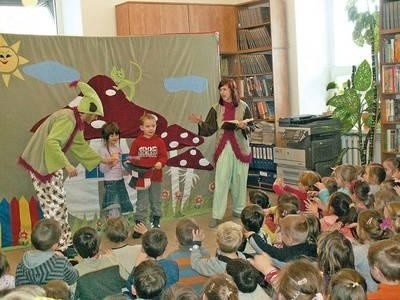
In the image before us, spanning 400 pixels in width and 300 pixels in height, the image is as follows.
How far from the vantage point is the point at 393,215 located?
10.5 ft

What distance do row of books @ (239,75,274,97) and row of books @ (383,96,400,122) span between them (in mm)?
1733

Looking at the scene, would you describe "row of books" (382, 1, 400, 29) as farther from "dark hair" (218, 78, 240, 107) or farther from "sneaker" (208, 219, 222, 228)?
"sneaker" (208, 219, 222, 228)

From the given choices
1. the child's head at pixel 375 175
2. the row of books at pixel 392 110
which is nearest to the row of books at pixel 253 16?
the row of books at pixel 392 110

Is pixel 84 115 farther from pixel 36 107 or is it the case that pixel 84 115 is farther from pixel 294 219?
pixel 294 219

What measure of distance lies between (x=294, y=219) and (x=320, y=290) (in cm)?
92

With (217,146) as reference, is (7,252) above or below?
below

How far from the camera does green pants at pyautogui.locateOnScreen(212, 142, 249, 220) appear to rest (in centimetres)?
563

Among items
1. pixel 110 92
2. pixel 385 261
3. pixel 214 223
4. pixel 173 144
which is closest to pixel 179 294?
pixel 385 261

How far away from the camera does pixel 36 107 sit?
513 cm

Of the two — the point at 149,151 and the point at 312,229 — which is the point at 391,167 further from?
the point at 149,151

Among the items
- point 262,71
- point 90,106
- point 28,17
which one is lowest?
point 90,106

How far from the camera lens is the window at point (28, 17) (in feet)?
24.5

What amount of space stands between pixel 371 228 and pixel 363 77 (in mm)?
3585

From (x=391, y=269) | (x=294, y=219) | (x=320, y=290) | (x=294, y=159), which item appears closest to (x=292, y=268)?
(x=320, y=290)
